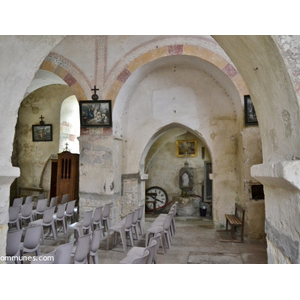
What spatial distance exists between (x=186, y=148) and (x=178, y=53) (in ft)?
17.5

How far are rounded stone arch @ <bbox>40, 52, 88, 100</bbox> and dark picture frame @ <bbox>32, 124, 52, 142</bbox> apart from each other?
3.83 metres

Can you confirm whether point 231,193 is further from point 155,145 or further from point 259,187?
point 155,145

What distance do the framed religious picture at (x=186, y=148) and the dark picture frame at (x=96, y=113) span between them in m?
5.10

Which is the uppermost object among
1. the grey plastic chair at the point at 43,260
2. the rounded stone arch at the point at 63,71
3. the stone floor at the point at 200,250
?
the rounded stone arch at the point at 63,71

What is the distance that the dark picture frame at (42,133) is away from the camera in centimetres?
1197

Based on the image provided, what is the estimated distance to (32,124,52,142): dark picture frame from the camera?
11969 mm

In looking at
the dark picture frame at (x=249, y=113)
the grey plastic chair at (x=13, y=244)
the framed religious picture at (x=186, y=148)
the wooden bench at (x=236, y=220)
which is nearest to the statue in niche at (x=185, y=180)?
the framed religious picture at (x=186, y=148)

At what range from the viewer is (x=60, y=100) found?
1207cm

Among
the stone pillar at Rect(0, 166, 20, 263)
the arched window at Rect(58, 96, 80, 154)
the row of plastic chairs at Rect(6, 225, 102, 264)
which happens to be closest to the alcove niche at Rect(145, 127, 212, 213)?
the arched window at Rect(58, 96, 80, 154)

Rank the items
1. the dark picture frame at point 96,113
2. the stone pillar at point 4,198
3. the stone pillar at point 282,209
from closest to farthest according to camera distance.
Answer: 1. the stone pillar at point 282,209
2. the stone pillar at point 4,198
3. the dark picture frame at point 96,113

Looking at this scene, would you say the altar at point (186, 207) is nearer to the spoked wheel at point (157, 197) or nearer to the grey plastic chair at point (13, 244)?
the spoked wheel at point (157, 197)

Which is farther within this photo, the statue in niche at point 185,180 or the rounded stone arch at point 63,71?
the statue in niche at point 185,180

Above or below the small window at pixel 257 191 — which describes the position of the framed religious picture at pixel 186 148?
above

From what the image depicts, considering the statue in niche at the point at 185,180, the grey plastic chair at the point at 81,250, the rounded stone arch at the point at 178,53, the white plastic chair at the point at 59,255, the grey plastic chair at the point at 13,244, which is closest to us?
the white plastic chair at the point at 59,255
